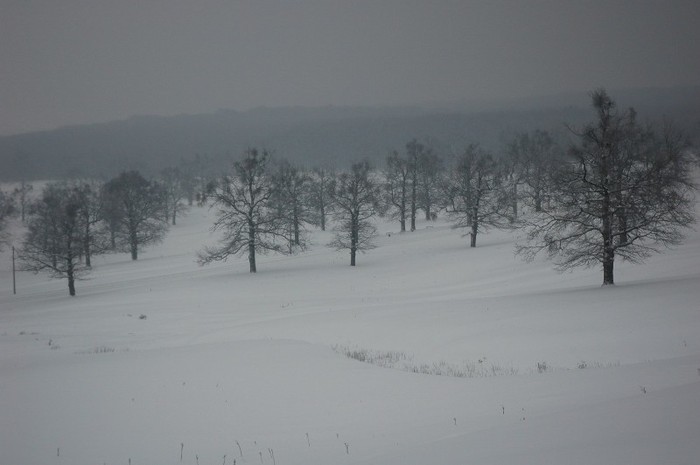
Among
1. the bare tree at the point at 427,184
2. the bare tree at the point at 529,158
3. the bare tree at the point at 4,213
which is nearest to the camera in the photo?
the bare tree at the point at 529,158

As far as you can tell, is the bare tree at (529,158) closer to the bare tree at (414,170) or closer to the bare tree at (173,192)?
the bare tree at (414,170)

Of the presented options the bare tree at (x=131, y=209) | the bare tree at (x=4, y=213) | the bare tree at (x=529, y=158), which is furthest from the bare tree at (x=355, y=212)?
the bare tree at (x=4, y=213)

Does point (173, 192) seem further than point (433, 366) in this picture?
Yes

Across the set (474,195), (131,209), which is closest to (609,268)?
(474,195)

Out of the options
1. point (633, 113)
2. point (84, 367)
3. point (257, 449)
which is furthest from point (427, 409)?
point (633, 113)

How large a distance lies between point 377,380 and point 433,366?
3.27 m

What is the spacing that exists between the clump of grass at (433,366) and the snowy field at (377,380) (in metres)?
0.10

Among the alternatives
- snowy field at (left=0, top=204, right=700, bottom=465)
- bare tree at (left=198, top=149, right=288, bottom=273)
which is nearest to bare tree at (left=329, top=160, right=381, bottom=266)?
bare tree at (left=198, top=149, right=288, bottom=273)

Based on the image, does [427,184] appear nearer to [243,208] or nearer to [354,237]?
[354,237]

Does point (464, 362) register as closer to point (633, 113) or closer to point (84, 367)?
point (84, 367)

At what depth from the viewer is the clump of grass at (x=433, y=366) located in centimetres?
1162

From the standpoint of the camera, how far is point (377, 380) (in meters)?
10.4

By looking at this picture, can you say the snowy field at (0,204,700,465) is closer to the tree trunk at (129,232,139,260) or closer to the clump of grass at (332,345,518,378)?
the clump of grass at (332,345,518,378)

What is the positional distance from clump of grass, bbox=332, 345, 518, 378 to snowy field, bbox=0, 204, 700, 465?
0.10 metres
